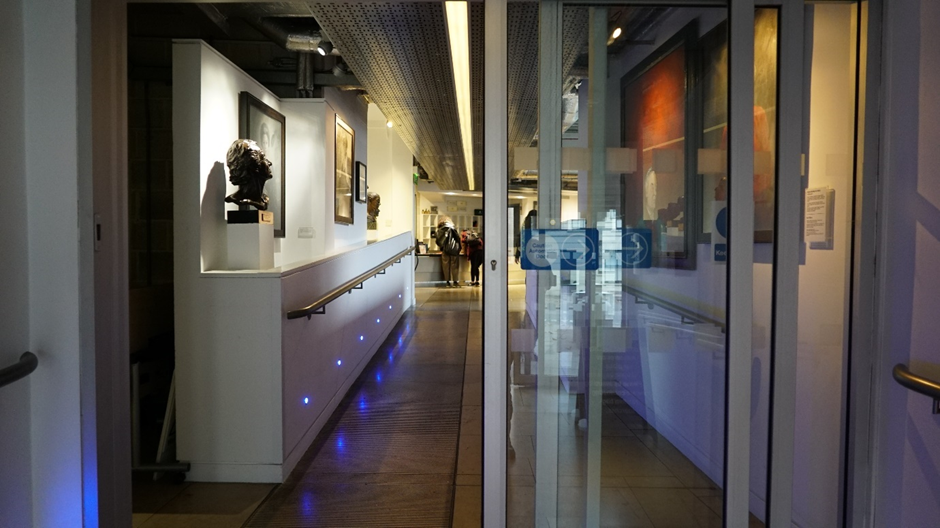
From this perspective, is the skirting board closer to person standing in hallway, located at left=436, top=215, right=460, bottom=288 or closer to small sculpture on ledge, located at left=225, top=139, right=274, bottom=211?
small sculpture on ledge, located at left=225, top=139, right=274, bottom=211

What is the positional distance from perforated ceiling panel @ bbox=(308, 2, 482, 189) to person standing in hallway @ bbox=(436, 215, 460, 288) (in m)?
8.37

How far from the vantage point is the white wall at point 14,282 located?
1.89m

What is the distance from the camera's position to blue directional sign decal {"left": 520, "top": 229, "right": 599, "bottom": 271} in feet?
7.12

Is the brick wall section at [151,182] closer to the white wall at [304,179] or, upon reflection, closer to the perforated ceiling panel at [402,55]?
the white wall at [304,179]

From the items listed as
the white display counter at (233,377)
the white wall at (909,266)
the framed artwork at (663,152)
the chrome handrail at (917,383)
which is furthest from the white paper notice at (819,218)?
the white display counter at (233,377)

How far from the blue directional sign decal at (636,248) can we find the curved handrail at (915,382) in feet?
2.83

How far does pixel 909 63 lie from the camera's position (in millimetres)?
1999

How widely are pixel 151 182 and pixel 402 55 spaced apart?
2.17 meters

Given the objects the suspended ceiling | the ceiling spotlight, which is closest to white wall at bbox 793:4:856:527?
the suspended ceiling

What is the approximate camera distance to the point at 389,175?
36.1ft

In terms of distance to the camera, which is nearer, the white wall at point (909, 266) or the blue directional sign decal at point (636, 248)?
the white wall at point (909, 266)

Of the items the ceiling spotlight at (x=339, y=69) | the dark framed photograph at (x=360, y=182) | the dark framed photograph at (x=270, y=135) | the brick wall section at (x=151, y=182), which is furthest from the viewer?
the dark framed photograph at (x=360, y=182)

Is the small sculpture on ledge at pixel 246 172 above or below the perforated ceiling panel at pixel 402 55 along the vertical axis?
below

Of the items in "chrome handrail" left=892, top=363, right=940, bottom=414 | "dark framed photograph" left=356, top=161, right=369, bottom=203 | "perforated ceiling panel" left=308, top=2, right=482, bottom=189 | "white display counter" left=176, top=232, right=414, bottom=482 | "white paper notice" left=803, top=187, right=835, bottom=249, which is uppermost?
"perforated ceiling panel" left=308, top=2, right=482, bottom=189
